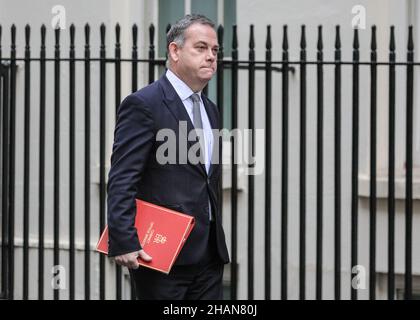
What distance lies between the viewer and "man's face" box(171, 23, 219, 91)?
3.97 m

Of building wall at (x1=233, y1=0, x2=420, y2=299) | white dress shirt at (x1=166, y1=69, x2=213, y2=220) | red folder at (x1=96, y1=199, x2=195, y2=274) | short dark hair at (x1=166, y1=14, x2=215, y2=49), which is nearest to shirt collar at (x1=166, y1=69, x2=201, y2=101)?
white dress shirt at (x1=166, y1=69, x2=213, y2=220)

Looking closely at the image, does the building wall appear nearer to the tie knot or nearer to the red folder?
the tie knot

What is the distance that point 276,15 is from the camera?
7293 mm

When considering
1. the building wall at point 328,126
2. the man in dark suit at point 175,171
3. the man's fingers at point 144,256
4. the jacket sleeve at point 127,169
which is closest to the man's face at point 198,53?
the man in dark suit at point 175,171

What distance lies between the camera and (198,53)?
13.0 feet

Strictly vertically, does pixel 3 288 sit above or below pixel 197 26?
below

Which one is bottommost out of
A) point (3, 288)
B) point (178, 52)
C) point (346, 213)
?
point (3, 288)

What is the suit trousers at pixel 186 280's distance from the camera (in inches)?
156

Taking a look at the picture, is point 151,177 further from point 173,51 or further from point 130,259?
point 173,51

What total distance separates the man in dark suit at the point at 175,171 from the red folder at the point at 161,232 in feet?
0.17

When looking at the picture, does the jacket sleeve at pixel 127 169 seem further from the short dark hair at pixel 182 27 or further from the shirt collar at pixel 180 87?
the short dark hair at pixel 182 27

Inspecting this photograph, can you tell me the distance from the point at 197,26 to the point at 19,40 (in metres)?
4.23
